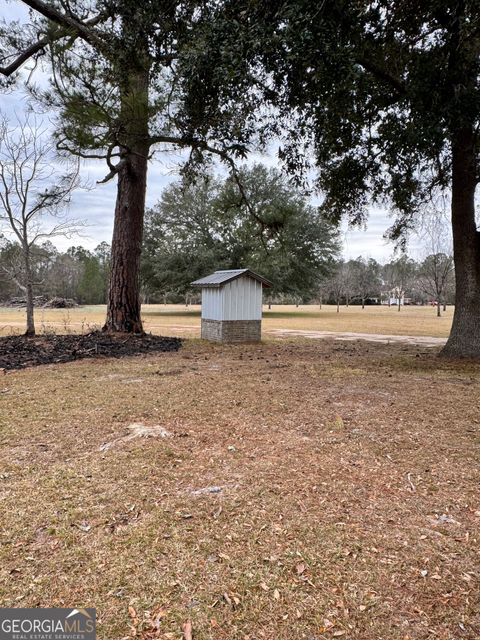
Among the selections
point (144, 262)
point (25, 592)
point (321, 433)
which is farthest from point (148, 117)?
point (144, 262)

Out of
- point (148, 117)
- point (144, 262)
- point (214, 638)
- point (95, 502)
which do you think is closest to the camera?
point (214, 638)

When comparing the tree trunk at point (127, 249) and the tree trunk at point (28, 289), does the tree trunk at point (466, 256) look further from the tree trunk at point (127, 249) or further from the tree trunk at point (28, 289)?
the tree trunk at point (28, 289)

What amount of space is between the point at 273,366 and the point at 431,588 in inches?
212

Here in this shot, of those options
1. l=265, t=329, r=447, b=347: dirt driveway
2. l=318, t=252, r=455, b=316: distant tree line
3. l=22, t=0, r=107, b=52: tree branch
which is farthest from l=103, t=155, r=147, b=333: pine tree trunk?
l=318, t=252, r=455, b=316: distant tree line

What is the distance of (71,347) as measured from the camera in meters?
8.34

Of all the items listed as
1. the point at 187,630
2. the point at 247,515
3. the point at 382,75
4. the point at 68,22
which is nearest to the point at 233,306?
the point at 382,75

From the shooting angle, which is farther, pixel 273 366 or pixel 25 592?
pixel 273 366

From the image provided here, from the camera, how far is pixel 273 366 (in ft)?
23.0

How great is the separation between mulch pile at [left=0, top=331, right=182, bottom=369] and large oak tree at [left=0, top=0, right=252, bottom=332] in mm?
3878

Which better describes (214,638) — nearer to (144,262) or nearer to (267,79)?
(267,79)

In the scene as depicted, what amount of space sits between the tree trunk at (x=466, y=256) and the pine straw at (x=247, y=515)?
363 cm

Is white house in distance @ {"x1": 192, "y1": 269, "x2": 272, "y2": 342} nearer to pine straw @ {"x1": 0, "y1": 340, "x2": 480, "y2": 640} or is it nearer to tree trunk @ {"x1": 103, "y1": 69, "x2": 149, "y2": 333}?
tree trunk @ {"x1": 103, "y1": 69, "x2": 149, "y2": 333}

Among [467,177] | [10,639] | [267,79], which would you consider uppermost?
[267,79]

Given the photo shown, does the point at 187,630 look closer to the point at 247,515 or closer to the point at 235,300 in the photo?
the point at 247,515
